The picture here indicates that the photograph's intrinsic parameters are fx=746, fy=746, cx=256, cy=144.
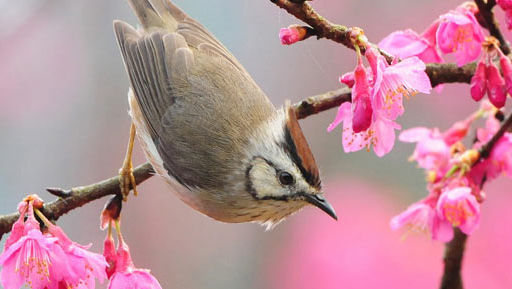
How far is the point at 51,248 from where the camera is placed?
5.28 ft

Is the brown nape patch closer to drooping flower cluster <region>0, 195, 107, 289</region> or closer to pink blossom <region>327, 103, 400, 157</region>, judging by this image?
pink blossom <region>327, 103, 400, 157</region>

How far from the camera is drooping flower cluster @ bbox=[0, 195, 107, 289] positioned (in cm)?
158

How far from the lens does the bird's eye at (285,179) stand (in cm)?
215

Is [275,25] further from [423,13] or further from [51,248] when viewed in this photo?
[51,248]

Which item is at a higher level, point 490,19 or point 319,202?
point 490,19

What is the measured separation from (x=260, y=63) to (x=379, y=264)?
149cm

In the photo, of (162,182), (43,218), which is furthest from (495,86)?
(162,182)

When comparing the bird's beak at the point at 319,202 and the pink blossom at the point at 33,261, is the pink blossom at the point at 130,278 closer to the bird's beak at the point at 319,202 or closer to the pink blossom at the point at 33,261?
the pink blossom at the point at 33,261

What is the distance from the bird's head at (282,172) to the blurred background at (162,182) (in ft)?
5.92

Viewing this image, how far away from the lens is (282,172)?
2180 millimetres

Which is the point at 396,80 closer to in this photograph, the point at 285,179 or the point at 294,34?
the point at 294,34

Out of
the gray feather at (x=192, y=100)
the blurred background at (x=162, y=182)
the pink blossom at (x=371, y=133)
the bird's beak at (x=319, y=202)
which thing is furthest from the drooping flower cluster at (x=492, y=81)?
the blurred background at (x=162, y=182)

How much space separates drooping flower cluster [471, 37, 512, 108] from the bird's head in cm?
49

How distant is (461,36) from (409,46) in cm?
13
